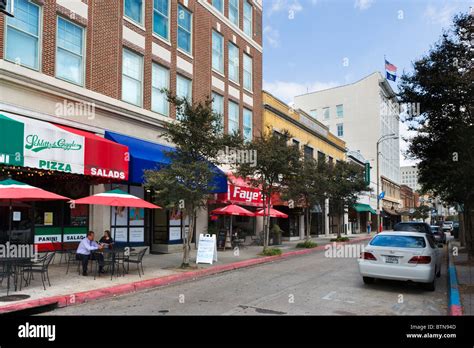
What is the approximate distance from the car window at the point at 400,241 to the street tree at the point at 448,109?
419 centimetres

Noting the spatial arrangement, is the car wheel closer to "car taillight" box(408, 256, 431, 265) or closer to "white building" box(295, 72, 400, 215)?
"car taillight" box(408, 256, 431, 265)

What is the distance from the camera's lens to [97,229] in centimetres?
1571

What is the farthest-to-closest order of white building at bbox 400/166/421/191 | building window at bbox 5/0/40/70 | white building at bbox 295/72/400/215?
white building at bbox 400/166/421/191, white building at bbox 295/72/400/215, building window at bbox 5/0/40/70

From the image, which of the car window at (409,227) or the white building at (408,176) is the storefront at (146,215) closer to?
the car window at (409,227)

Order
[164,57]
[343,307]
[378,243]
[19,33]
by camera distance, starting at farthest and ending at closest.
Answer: [164,57] < [19,33] < [378,243] < [343,307]

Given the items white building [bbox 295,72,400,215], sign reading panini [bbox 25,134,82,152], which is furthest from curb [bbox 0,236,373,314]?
white building [bbox 295,72,400,215]

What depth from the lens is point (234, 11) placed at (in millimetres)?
26516

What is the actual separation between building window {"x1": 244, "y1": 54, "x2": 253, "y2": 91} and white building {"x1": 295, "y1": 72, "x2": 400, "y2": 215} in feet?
124

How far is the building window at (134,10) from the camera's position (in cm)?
1797

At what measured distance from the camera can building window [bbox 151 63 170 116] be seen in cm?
1938

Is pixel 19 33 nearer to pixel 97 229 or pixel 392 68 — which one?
pixel 97 229

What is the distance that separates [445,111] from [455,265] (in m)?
5.77
